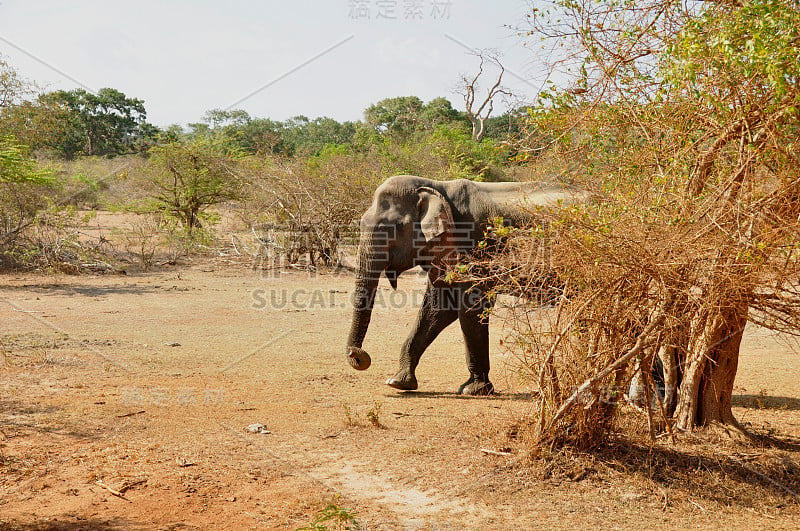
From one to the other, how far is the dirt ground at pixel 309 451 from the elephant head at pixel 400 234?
1.26 meters

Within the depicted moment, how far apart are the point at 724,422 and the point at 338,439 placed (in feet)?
10.4

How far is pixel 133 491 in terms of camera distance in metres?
4.91

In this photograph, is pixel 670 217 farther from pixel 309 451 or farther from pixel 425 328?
pixel 425 328

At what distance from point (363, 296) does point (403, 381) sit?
102cm

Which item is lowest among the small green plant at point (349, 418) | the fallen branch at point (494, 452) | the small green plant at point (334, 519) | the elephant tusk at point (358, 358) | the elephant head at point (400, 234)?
the small green plant at point (334, 519)

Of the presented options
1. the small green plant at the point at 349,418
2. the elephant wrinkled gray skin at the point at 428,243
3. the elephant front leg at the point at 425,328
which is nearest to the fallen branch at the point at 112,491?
the small green plant at the point at 349,418

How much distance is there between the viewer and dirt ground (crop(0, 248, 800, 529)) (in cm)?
470

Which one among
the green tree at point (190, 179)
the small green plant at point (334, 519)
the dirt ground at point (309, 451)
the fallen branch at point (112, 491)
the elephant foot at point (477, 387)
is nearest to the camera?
the small green plant at point (334, 519)

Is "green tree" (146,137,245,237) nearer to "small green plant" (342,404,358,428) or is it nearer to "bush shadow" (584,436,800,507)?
"small green plant" (342,404,358,428)

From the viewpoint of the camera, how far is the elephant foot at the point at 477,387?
7.95 meters

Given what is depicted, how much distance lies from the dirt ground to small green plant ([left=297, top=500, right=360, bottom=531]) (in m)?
0.09

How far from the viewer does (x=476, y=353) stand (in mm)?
7973

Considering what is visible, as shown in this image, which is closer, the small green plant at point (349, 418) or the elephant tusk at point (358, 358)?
the small green plant at point (349, 418)

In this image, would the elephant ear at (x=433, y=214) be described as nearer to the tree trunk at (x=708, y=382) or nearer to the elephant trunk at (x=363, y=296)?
the elephant trunk at (x=363, y=296)
